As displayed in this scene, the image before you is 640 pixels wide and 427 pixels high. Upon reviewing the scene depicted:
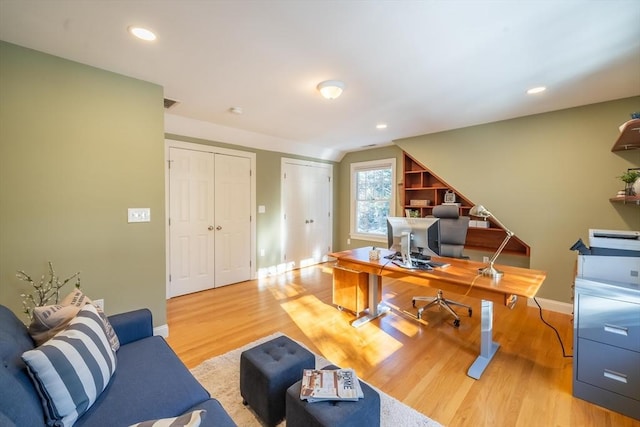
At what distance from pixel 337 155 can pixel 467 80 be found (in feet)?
11.6

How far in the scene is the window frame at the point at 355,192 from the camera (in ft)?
16.8

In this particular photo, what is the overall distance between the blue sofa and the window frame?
4.37m

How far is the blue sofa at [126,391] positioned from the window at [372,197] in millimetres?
4431

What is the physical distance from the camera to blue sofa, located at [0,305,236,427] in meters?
0.88

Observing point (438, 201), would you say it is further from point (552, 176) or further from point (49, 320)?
point (49, 320)

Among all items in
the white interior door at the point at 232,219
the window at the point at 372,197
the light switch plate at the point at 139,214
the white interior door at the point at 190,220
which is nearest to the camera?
the light switch plate at the point at 139,214

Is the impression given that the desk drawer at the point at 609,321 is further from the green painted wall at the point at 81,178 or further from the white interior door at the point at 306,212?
the white interior door at the point at 306,212

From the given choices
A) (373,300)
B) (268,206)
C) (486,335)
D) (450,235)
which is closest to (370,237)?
(268,206)

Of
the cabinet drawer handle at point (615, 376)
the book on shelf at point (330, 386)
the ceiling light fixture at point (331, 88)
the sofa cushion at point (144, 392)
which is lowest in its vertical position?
the cabinet drawer handle at point (615, 376)

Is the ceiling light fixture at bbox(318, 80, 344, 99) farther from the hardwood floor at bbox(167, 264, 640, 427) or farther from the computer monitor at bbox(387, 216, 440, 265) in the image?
the hardwood floor at bbox(167, 264, 640, 427)

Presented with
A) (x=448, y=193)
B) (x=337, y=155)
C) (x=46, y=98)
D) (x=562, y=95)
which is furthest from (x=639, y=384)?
(x=337, y=155)

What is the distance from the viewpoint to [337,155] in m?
5.84

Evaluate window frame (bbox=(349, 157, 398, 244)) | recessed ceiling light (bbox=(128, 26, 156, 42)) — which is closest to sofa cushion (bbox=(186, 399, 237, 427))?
recessed ceiling light (bbox=(128, 26, 156, 42))

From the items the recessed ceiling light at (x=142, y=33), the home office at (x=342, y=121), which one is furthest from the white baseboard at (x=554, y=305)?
the recessed ceiling light at (x=142, y=33)
